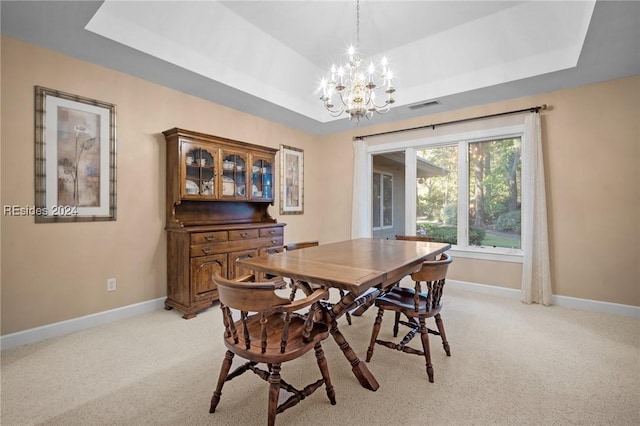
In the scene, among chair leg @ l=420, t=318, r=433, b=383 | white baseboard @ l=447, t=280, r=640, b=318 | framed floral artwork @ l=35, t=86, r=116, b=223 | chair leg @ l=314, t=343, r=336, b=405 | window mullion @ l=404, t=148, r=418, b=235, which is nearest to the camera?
chair leg @ l=314, t=343, r=336, b=405

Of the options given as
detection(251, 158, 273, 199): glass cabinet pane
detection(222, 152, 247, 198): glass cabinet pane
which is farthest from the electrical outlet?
detection(251, 158, 273, 199): glass cabinet pane

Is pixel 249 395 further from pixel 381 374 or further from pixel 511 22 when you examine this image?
pixel 511 22

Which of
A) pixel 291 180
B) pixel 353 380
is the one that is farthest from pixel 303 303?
pixel 291 180

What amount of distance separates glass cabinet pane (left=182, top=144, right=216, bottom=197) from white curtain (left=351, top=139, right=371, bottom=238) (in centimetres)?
235

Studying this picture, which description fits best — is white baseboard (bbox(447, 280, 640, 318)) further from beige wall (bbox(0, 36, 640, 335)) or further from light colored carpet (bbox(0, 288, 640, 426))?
light colored carpet (bbox(0, 288, 640, 426))

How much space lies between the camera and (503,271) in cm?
378

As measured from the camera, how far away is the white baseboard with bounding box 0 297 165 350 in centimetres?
238

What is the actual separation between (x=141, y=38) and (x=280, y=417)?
3.16m

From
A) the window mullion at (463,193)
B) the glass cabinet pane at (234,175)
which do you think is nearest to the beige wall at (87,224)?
the glass cabinet pane at (234,175)

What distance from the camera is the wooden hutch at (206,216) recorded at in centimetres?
309

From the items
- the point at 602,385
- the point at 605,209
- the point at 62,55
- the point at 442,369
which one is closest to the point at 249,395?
the point at 442,369

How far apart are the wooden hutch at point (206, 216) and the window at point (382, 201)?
1.95 metres

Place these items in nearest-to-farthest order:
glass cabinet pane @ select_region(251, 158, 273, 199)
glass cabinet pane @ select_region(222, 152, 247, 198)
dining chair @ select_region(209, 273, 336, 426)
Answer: dining chair @ select_region(209, 273, 336, 426), glass cabinet pane @ select_region(222, 152, 247, 198), glass cabinet pane @ select_region(251, 158, 273, 199)

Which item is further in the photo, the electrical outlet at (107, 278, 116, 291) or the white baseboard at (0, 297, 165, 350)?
the electrical outlet at (107, 278, 116, 291)
